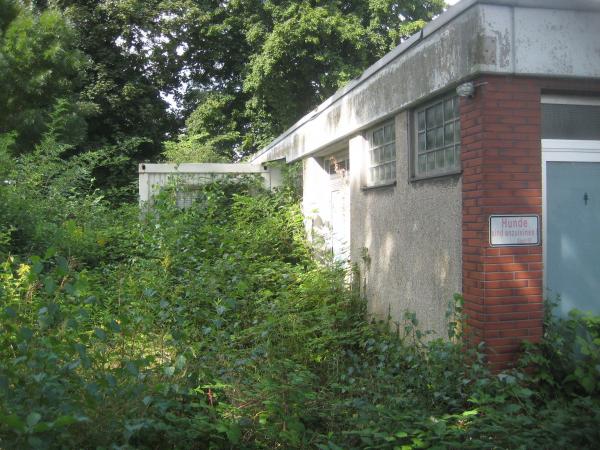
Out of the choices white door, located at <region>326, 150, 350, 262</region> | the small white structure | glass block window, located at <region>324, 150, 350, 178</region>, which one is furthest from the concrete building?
the small white structure

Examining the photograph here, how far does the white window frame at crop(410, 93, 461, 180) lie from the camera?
5.47m

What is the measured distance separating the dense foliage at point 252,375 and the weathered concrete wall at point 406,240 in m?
0.39

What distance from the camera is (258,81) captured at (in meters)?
22.1

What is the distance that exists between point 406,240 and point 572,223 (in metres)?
→ 1.80

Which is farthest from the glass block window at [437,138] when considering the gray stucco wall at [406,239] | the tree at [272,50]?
the tree at [272,50]

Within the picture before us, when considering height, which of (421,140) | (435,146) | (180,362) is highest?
(421,140)

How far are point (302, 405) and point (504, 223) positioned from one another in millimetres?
2287

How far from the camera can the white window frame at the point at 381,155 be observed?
7.07m

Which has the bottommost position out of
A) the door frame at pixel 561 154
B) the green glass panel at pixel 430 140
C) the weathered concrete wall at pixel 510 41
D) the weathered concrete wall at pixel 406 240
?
the weathered concrete wall at pixel 406 240

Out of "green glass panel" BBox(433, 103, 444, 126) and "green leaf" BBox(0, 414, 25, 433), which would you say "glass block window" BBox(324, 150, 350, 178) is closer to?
"green glass panel" BBox(433, 103, 444, 126)

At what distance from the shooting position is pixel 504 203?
4.88 m

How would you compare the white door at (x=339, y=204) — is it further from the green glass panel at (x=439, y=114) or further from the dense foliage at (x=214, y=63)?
the dense foliage at (x=214, y=63)

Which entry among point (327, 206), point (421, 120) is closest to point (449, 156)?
point (421, 120)

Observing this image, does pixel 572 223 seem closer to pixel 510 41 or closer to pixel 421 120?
pixel 510 41
